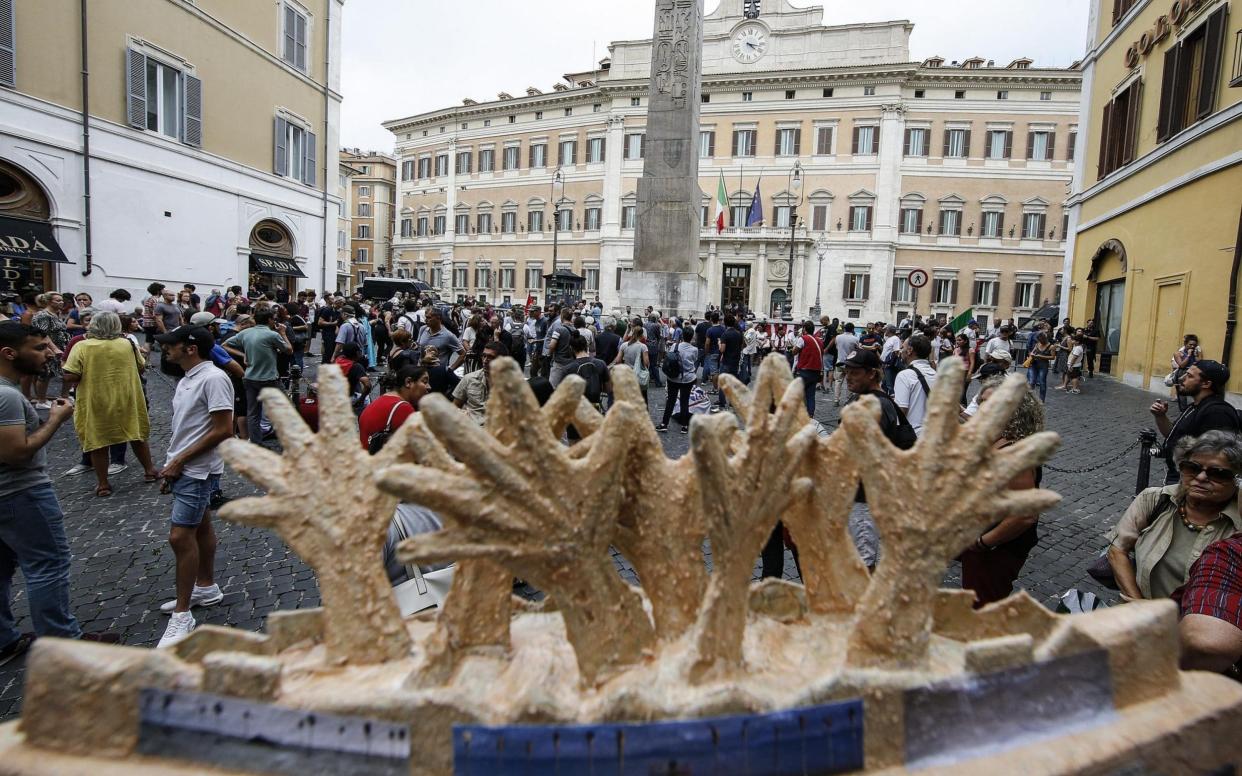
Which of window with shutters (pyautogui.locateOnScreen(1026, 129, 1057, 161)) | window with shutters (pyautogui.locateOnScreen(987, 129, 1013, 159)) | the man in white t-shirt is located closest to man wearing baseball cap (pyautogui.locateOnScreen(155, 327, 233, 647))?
the man in white t-shirt

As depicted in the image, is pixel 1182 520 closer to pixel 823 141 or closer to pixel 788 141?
pixel 823 141

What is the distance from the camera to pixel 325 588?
1.48 metres

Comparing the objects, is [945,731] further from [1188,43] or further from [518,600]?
[1188,43]

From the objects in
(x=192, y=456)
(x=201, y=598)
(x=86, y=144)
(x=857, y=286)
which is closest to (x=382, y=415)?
(x=192, y=456)

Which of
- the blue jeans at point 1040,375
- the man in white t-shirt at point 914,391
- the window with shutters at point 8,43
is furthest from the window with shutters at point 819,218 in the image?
the man in white t-shirt at point 914,391

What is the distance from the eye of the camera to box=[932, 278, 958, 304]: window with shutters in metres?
35.6

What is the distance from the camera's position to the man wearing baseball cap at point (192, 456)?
3564 mm

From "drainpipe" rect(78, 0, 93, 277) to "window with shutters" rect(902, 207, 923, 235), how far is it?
34.4 metres

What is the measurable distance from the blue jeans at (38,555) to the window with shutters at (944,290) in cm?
3837

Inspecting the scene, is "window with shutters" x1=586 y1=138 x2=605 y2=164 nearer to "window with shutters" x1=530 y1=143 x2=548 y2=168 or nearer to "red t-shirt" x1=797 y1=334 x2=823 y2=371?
"window with shutters" x1=530 y1=143 x2=548 y2=168

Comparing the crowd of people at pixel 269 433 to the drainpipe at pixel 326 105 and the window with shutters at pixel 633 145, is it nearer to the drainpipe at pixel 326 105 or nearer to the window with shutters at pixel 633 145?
the drainpipe at pixel 326 105

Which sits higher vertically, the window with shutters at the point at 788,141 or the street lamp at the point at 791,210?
the window with shutters at the point at 788,141

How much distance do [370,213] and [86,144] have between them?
159ft

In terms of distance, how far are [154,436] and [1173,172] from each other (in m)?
18.1
